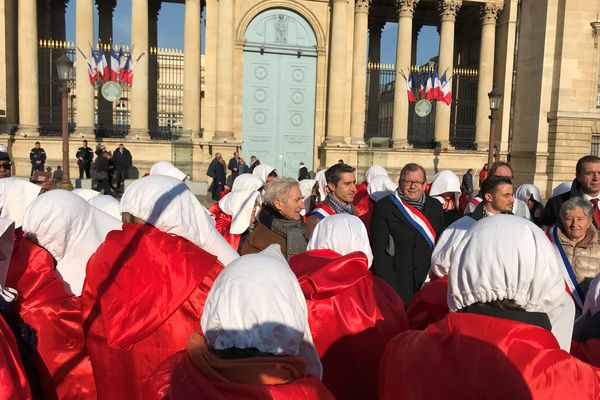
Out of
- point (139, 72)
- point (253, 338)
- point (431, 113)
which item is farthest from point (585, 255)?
point (431, 113)

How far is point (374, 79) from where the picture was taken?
2483cm

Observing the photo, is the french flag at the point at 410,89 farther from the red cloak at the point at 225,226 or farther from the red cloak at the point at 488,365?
the red cloak at the point at 488,365

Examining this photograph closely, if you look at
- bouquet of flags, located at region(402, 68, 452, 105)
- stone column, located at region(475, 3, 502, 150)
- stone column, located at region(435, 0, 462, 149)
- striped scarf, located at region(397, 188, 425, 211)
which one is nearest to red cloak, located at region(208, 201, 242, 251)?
striped scarf, located at region(397, 188, 425, 211)

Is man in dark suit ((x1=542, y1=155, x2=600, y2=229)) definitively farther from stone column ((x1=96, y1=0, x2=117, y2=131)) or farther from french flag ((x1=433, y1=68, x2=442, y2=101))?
stone column ((x1=96, y1=0, x2=117, y2=131))

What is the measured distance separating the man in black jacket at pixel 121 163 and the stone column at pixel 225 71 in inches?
149

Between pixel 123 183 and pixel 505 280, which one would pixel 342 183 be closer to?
pixel 505 280

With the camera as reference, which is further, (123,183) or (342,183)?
(123,183)

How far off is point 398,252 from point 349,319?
1.93 m

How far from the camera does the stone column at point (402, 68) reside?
22.7 metres

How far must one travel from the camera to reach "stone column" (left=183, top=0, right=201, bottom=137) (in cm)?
2053

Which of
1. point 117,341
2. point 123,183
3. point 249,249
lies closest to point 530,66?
point 123,183

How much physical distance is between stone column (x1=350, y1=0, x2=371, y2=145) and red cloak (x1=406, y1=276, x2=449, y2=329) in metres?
19.2

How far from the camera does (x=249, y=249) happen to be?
411 cm

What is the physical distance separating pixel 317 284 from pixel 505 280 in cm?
109
